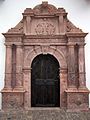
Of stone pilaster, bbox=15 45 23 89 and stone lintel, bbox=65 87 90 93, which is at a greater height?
stone pilaster, bbox=15 45 23 89

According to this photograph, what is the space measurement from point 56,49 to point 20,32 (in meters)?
1.43

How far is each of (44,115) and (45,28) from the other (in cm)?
314

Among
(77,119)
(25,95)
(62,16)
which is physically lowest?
(77,119)

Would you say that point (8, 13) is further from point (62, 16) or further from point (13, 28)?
point (62, 16)

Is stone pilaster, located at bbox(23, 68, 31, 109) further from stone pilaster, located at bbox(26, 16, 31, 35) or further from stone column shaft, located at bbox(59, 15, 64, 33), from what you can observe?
stone column shaft, located at bbox(59, 15, 64, 33)

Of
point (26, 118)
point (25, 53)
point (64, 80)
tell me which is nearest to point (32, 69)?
point (25, 53)

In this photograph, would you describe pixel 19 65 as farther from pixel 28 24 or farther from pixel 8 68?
pixel 28 24

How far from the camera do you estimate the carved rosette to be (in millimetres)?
9367

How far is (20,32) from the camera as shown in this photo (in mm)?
9242

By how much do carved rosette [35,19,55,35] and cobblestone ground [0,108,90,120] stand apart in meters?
2.78

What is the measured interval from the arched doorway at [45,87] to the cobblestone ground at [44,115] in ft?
2.04

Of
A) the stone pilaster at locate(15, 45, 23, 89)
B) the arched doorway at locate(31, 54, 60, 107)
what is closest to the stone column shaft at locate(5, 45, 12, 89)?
the stone pilaster at locate(15, 45, 23, 89)

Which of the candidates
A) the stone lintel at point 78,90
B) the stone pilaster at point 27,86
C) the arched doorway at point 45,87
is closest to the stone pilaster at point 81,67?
the stone lintel at point 78,90

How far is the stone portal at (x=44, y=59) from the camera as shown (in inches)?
357
